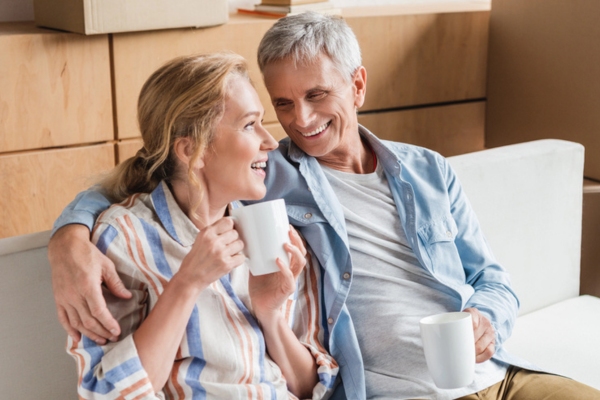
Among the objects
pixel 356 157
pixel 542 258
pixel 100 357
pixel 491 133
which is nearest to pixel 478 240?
pixel 356 157

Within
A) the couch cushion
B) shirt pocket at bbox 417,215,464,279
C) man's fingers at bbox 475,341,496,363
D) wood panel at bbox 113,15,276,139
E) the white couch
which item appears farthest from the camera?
wood panel at bbox 113,15,276,139

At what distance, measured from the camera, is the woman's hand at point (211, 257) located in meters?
1.26

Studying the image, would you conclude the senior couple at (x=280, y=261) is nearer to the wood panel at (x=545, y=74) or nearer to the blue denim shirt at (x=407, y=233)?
the blue denim shirt at (x=407, y=233)

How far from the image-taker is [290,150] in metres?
1.76

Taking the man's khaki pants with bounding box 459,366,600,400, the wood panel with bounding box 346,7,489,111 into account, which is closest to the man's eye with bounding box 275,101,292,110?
the man's khaki pants with bounding box 459,366,600,400

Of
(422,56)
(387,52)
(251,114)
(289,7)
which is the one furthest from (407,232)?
(422,56)

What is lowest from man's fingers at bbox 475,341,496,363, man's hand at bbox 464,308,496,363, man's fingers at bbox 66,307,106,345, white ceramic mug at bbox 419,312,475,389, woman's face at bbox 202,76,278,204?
man's fingers at bbox 475,341,496,363

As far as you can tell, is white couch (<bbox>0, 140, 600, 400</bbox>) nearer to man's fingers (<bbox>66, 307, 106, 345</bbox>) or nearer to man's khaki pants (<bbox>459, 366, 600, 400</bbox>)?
man's khaki pants (<bbox>459, 366, 600, 400</bbox>)

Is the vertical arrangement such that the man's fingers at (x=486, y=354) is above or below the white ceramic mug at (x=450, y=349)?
below

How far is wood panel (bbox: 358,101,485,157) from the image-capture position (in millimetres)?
3004

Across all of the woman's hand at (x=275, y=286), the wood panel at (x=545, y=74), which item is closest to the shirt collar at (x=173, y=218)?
the woman's hand at (x=275, y=286)

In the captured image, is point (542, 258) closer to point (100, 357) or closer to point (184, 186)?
point (184, 186)

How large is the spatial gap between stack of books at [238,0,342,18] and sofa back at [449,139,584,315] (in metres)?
0.84

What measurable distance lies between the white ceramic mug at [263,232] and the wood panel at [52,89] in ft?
3.79
